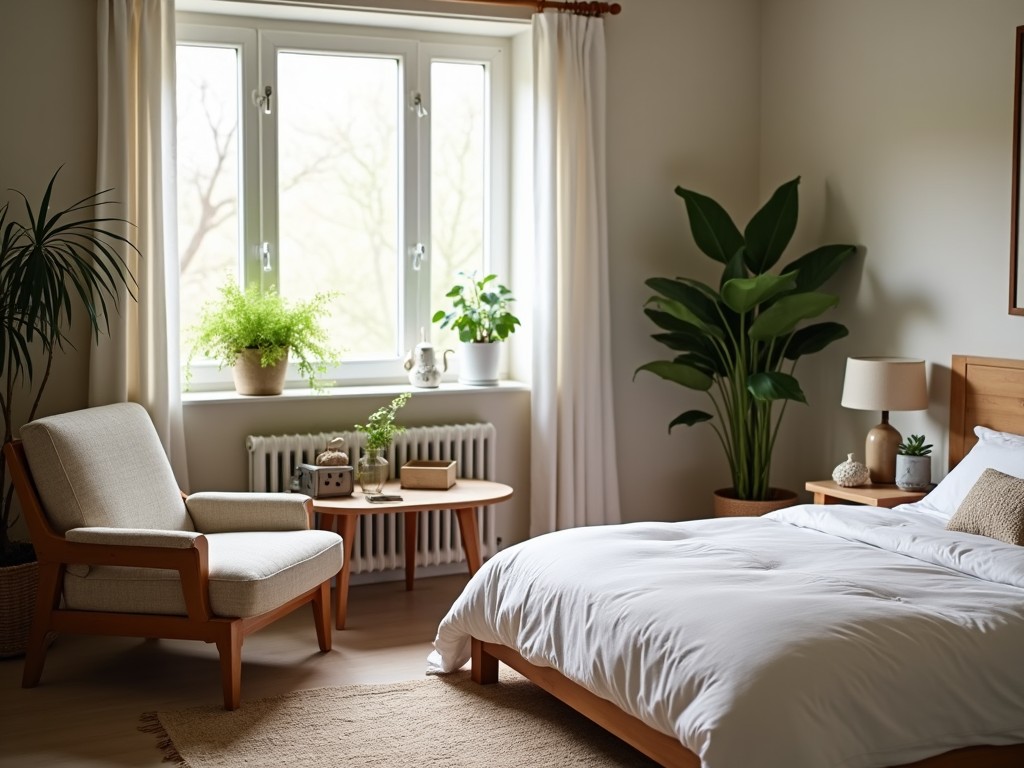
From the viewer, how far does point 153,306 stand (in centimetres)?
432

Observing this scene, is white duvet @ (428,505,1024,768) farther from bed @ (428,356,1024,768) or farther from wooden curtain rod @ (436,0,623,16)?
wooden curtain rod @ (436,0,623,16)

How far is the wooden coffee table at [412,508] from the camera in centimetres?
423

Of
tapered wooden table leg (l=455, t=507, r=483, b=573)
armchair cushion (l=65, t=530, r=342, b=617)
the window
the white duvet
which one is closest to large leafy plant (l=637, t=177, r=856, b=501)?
the window

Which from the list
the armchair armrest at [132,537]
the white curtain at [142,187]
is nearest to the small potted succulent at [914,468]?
the armchair armrest at [132,537]

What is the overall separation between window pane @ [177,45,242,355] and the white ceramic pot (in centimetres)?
106

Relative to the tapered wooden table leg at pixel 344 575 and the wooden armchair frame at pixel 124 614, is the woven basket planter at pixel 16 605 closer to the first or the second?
the wooden armchair frame at pixel 124 614

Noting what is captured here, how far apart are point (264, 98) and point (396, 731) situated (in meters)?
2.81

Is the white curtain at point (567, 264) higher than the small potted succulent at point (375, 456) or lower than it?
higher

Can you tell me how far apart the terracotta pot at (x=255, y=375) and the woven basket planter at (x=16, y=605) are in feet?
3.66

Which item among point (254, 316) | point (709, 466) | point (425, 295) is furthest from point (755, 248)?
point (254, 316)

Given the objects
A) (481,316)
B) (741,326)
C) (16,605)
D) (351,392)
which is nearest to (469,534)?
(351,392)

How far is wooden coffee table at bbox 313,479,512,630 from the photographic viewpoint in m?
4.23

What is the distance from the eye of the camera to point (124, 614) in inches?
138

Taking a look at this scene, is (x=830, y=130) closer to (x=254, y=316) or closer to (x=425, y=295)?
(x=425, y=295)
